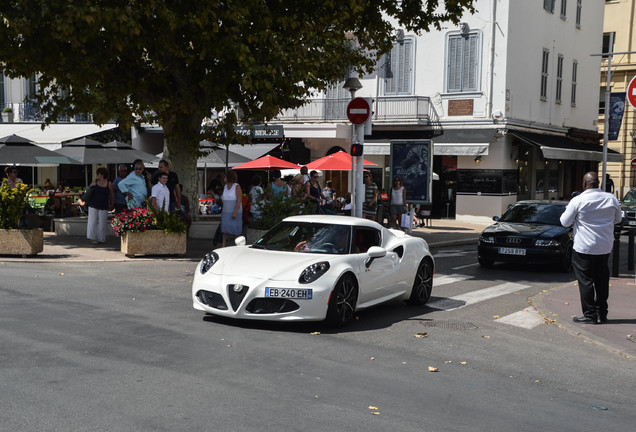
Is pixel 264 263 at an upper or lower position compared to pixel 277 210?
lower

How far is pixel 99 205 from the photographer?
52.6 ft

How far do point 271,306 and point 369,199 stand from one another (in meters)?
13.4

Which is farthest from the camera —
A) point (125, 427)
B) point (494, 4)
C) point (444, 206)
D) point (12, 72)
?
point (444, 206)

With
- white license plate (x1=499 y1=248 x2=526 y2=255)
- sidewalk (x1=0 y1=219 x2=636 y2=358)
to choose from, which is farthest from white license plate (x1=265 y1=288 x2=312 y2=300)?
white license plate (x1=499 y1=248 x2=526 y2=255)

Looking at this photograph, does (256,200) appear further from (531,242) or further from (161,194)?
(531,242)

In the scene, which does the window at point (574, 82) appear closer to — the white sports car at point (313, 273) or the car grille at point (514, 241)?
the car grille at point (514, 241)

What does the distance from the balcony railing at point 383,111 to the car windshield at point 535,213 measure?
47.0 feet

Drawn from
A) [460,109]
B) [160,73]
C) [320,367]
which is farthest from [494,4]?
[320,367]

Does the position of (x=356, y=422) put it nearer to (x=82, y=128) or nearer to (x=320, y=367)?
(x=320, y=367)

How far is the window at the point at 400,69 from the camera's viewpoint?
31297 millimetres

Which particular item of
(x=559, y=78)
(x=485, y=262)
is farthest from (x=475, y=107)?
(x=485, y=262)

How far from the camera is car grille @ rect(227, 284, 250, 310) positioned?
8.31m

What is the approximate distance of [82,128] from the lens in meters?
32.9

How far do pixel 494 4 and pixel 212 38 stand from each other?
57.4ft
